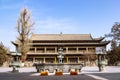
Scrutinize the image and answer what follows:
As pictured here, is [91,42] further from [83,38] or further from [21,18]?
[21,18]

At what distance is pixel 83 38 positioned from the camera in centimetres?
6581

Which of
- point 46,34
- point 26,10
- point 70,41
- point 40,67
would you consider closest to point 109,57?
point 70,41

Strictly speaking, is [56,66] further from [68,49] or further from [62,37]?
[62,37]

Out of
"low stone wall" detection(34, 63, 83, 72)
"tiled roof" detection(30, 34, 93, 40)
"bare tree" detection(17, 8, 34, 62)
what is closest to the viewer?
"low stone wall" detection(34, 63, 83, 72)

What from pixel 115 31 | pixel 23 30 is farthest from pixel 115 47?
pixel 23 30

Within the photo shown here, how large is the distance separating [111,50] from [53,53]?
1350 centimetres

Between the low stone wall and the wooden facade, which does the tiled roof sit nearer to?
the wooden facade

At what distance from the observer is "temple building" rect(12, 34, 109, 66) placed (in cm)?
6212

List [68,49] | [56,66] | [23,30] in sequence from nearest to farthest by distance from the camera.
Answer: [56,66] < [23,30] < [68,49]

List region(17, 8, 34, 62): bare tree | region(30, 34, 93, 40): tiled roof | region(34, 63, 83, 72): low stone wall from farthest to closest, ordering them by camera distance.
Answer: region(30, 34, 93, 40): tiled roof
region(17, 8, 34, 62): bare tree
region(34, 63, 83, 72): low stone wall

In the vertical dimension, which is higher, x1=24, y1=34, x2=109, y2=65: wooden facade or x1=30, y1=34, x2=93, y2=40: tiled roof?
x1=30, y1=34, x2=93, y2=40: tiled roof

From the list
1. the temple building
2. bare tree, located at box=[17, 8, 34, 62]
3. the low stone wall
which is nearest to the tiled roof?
the temple building

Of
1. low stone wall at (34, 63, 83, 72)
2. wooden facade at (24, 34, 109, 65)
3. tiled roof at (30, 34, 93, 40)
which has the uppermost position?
tiled roof at (30, 34, 93, 40)

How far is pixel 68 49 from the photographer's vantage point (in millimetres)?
64062
